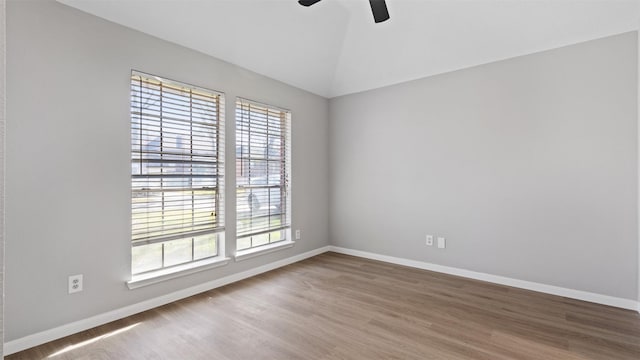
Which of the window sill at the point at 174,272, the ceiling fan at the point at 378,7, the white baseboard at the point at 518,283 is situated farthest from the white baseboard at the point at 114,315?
the ceiling fan at the point at 378,7

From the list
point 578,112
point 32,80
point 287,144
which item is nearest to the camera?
point 32,80

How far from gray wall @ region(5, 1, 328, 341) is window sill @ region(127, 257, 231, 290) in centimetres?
6

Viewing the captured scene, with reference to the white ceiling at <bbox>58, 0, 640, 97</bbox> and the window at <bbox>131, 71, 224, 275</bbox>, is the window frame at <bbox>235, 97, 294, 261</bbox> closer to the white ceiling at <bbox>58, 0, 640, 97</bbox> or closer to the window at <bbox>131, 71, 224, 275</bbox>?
the window at <bbox>131, 71, 224, 275</bbox>

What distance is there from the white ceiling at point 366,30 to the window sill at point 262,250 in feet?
7.05

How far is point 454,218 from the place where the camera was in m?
3.61

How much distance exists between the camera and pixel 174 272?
112 inches

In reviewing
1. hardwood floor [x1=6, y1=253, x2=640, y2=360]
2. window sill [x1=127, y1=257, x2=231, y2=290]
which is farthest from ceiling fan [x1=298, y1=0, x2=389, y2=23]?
window sill [x1=127, y1=257, x2=231, y2=290]

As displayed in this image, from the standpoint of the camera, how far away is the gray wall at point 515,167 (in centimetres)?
275

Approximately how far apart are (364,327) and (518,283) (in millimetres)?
1948

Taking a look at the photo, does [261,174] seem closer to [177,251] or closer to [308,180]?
[308,180]

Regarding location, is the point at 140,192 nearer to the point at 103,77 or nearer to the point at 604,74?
the point at 103,77

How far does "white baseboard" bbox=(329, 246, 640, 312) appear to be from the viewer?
8.95 feet

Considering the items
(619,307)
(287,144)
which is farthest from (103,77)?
(619,307)

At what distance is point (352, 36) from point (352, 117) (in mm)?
1143
